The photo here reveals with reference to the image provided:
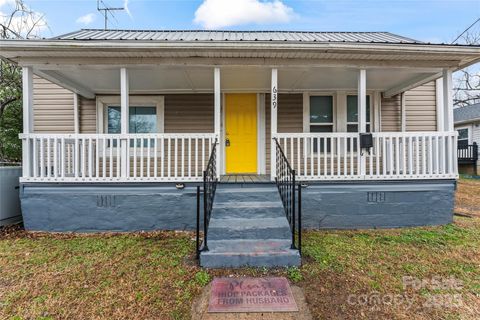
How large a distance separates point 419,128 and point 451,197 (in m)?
2.66

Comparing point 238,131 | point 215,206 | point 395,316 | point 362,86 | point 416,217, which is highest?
point 362,86

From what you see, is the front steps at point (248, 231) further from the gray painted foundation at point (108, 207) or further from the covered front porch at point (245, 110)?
the covered front porch at point (245, 110)

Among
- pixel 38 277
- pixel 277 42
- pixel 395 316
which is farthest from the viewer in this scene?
pixel 277 42

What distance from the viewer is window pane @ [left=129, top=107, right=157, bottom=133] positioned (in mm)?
6473

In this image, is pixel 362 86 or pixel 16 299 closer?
pixel 16 299

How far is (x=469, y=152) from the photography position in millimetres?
14000

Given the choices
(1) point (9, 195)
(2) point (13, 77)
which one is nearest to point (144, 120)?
(1) point (9, 195)

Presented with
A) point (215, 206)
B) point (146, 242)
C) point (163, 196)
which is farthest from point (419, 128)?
point (146, 242)

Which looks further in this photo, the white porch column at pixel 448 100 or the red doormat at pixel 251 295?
the white porch column at pixel 448 100

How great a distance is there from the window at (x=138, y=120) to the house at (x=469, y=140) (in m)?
15.9

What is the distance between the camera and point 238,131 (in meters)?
6.25

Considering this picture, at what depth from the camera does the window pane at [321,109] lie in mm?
6449

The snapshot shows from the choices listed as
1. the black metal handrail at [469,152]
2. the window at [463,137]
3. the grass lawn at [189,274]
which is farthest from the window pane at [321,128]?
the window at [463,137]

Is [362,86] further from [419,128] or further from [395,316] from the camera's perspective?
[395,316]
